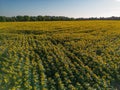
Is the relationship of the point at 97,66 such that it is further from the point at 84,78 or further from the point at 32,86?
the point at 32,86

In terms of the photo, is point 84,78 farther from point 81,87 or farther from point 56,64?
point 56,64

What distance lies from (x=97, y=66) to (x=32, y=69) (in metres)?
2.65

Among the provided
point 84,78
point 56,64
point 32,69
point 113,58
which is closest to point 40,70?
point 32,69

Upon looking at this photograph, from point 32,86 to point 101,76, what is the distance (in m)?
2.84

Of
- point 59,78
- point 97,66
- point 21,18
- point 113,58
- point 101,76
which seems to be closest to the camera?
point 59,78

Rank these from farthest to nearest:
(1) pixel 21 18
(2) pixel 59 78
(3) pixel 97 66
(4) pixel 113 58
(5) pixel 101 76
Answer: (1) pixel 21 18 < (4) pixel 113 58 < (3) pixel 97 66 < (5) pixel 101 76 < (2) pixel 59 78

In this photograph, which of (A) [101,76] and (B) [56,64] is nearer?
(A) [101,76]

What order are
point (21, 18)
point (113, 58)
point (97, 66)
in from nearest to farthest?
point (97, 66) → point (113, 58) → point (21, 18)

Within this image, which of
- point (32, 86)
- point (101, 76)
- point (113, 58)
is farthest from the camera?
A: point (113, 58)

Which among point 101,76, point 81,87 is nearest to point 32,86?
point 81,87

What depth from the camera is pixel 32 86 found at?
797 cm

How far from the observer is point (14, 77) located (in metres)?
8.41

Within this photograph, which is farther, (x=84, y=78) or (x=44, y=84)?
(x=84, y=78)

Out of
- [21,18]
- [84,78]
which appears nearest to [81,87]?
[84,78]
